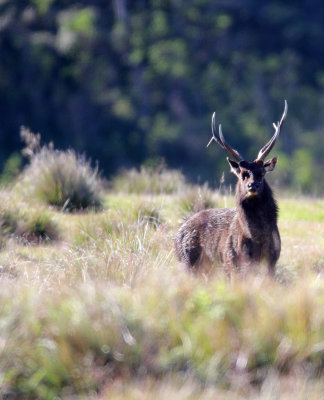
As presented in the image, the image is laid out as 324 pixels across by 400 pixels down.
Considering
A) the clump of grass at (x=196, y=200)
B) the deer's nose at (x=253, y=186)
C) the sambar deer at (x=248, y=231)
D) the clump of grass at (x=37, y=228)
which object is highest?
the deer's nose at (x=253, y=186)

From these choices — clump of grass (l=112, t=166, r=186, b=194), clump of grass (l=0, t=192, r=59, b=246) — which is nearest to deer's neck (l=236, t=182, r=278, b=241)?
clump of grass (l=0, t=192, r=59, b=246)

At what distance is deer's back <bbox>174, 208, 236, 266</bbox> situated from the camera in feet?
27.7

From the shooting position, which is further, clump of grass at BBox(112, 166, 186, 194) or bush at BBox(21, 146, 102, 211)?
clump of grass at BBox(112, 166, 186, 194)

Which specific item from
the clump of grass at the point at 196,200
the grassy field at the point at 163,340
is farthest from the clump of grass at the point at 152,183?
the grassy field at the point at 163,340

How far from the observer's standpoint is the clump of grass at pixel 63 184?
12.3 m

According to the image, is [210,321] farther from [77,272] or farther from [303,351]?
[77,272]

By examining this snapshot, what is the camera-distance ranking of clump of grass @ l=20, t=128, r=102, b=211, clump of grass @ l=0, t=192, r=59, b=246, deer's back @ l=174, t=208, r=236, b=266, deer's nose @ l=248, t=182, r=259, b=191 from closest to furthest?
deer's nose @ l=248, t=182, r=259, b=191, deer's back @ l=174, t=208, r=236, b=266, clump of grass @ l=0, t=192, r=59, b=246, clump of grass @ l=20, t=128, r=102, b=211

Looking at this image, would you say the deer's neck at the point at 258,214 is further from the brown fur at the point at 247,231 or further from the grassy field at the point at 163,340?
the grassy field at the point at 163,340

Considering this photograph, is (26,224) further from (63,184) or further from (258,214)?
(258,214)

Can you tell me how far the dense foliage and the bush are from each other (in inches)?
535

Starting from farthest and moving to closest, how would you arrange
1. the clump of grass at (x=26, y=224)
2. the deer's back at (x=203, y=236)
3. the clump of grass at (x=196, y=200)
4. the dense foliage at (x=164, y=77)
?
the dense foliage at (x=164, y=77) < the clump of grass at (x=196, y=200) < the clump of grass at (x=26, y=224) < the deer's back at (x=203, y=236)

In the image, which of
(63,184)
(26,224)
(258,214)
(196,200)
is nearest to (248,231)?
(258,214)

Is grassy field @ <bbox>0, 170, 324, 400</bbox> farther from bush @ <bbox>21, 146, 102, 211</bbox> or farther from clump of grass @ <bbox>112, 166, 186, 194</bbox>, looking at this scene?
clump of grass @ <bbox>112, 166, 186, 194</bbox>

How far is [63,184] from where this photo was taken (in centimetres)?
1248
